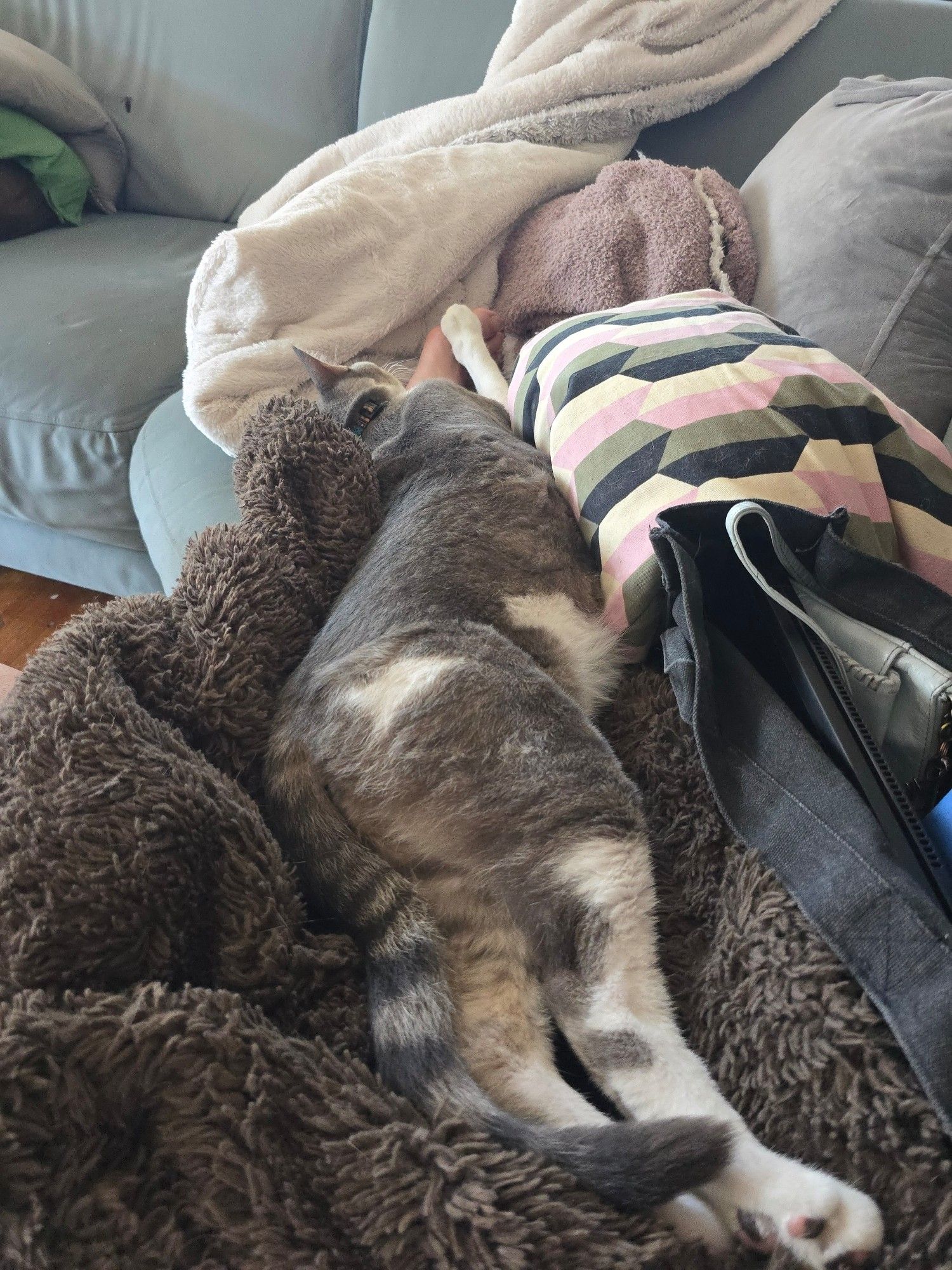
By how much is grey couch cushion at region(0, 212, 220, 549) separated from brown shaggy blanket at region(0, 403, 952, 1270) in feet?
2.98

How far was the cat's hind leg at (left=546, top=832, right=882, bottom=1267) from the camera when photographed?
58 centimetres

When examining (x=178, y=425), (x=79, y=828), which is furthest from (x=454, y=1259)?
(x=178, y=425)

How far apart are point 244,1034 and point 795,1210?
1.45 ft

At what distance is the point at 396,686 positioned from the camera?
893mm

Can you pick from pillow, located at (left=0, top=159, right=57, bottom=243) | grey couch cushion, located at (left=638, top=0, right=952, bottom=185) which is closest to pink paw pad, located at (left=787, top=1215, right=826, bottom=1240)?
grey couch cushion, located at (left=638, top=0, right=952, bottom=185)

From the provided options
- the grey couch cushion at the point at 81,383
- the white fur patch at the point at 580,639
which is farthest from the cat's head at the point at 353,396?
the white fur patch at the point at 580,639

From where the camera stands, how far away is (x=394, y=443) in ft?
4.48

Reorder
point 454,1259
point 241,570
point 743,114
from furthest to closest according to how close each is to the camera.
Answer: point 743,114 < point 241,570 < point 454,1259

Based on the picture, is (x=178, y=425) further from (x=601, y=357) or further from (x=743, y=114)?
(x=743, y=114)

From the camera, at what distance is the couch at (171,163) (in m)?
1.62

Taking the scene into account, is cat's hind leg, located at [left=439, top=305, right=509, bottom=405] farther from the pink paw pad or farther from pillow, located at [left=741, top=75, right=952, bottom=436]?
the pink paw pad

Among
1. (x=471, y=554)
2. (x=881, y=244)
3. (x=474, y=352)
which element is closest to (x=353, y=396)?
(x=474, y=352)

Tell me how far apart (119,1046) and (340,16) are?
2611mm

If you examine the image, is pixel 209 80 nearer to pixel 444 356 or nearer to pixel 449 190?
pixel 449 190
